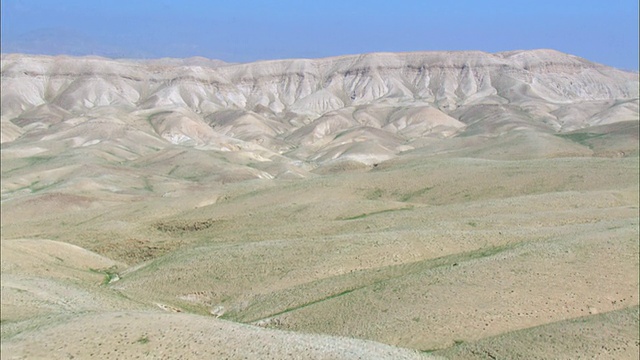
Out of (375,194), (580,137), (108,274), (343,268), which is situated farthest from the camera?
(580,137)

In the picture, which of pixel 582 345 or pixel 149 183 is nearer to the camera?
pixel 582 345

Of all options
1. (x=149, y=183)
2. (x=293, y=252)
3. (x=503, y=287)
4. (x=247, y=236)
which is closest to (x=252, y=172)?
(x=149, y=183)

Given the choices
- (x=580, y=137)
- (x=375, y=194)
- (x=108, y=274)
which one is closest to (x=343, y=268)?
(x=108, y=274)

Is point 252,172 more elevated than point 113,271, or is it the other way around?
point 113,271

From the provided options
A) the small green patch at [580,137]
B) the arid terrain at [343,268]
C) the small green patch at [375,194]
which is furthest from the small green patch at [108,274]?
the small green patch at [580,137]

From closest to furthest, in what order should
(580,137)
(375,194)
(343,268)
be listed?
(343,268) → (375,194) → (580,137)

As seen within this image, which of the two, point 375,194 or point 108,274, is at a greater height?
point 108,274

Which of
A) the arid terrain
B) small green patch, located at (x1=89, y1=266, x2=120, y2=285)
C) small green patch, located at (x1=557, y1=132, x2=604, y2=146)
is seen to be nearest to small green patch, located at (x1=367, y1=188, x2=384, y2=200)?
the arid terrain

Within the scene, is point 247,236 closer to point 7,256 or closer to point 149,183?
point 7,256

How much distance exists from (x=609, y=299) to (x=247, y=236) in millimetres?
34067

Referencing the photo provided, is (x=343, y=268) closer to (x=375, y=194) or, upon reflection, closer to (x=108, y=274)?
(x=108, y=274)

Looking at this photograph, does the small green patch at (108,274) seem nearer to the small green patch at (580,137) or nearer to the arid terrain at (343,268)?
the arid terrain at (343,268)

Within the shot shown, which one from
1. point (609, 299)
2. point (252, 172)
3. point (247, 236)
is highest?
point (609, 299)

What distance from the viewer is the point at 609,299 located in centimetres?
3956
